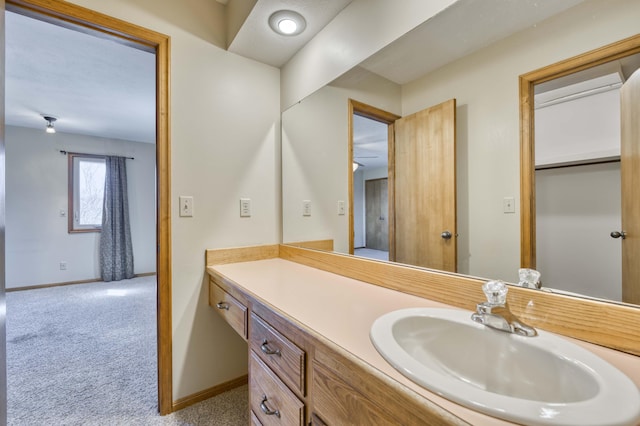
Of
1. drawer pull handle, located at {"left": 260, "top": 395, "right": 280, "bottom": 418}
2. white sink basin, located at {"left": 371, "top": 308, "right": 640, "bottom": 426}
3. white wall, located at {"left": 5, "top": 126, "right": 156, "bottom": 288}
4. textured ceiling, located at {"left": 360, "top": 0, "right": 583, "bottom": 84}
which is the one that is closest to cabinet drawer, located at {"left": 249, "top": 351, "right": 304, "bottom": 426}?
drawer pull handle, located at {"left": 260, "top": 395, "right": 280, "bottom": 418}

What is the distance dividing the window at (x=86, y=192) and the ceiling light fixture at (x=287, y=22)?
14.6 feet

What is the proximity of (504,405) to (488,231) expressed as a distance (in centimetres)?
64

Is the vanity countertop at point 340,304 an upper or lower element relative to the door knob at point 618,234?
lower

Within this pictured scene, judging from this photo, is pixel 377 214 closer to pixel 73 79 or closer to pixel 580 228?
pixel 580 228

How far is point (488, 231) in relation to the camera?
946 millimetres

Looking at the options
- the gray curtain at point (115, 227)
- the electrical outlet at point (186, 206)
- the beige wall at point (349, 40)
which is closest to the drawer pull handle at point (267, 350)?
the electrical outlet at point (186, 206)

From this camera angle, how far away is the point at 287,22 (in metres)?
1.50

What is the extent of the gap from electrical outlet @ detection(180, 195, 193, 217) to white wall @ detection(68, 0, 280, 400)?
0.03 metres

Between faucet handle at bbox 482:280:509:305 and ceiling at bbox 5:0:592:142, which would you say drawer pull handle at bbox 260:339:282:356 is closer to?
faucet handle at bbox 482:280:509:305

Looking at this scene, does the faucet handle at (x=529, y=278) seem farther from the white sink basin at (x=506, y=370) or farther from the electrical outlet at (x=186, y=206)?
the electrical outlet at (x=186, y=206)

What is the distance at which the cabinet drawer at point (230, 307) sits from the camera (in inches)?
48.1

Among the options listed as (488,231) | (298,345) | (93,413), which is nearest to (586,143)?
(488,231)

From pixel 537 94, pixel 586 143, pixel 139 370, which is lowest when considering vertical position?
pixel 139 370

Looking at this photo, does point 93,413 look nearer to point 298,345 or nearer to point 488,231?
point 298,345
